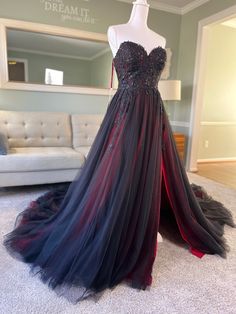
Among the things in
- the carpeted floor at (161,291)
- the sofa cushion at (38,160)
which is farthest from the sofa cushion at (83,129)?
the carpeted floor at (161,291)

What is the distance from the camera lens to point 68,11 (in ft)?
10.2

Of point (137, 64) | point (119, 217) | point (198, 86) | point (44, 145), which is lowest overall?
point (119, 217)

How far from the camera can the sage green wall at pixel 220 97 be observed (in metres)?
4.27

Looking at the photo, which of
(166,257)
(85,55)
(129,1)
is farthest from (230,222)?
(129,1)

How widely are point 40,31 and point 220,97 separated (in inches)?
130

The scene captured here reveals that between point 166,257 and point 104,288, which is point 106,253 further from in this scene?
point 166,257

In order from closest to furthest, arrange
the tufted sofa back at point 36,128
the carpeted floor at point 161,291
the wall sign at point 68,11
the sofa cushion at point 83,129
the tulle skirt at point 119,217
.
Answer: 1. the carpeted floor at point 161,291
2. the tulle skirt at point 119,217
3. the tufted sofa back at point 36,128
4. the wall sign at point 68,11
5. the sofa cushion at point 83,129

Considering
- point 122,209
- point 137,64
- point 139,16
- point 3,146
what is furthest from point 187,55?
point 122,209

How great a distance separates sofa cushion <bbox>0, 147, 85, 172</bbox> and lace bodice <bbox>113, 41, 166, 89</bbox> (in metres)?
1.25

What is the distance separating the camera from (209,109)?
176 inches

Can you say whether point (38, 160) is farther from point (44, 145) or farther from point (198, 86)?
point (198, 86)

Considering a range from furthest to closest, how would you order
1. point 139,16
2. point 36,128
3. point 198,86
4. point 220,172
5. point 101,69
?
point 220,172 → point 198,86 → point 101,69 → point 36,128 → point 139,16

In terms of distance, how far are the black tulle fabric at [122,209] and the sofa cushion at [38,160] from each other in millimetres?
806

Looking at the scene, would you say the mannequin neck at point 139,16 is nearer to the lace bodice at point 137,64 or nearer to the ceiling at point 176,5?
the lace bodice at point 137,64
